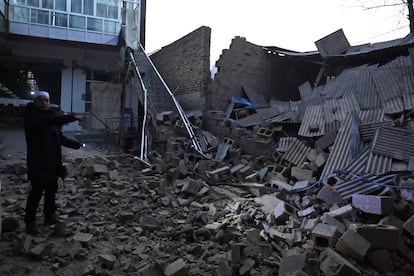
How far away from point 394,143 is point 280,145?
2.72 meters

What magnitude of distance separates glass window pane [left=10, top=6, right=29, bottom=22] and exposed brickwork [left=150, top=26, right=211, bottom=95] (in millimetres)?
6346

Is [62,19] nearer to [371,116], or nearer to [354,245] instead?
[371,116]

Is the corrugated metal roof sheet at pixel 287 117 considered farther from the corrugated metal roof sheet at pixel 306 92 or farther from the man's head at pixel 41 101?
Answer: the man's head at pixel 41 101

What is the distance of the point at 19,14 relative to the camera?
47.5 feet

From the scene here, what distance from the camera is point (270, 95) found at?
11859mm

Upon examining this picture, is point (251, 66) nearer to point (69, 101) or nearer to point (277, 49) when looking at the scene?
point (277, 49)

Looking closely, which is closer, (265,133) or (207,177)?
(207,177)

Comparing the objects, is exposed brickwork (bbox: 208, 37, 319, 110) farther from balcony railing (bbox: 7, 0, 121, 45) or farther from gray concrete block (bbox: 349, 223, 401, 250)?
gray concrete block (bbox: 349, 223, 401, 250)

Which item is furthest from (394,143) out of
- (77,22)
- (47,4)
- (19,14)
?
(19,14)

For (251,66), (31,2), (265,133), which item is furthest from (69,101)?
(265,133)

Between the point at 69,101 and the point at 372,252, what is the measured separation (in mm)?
15300

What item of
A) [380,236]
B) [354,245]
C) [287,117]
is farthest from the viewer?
[287,117]

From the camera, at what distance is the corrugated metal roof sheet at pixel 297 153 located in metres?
7.42

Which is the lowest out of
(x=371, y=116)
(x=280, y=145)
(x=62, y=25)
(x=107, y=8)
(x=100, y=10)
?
(x=280, y=145)
